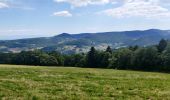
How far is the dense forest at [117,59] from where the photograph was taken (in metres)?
125

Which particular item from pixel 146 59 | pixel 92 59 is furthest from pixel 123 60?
pixel 92 59

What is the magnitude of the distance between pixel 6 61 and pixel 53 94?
547 feet

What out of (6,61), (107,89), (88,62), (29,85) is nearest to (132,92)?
(107,89)

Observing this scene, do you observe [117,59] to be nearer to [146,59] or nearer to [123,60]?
[123,60]

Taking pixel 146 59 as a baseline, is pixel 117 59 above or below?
below

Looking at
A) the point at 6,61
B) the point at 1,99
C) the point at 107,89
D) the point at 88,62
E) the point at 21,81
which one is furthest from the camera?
the point at 6,61

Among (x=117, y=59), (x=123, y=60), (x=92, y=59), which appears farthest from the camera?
(x=92, y=59)

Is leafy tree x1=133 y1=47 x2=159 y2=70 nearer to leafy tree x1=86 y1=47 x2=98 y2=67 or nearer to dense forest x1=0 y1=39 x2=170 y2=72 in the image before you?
dense forest x1=0 y1=39 x2=170 y2=72

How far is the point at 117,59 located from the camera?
141000mm

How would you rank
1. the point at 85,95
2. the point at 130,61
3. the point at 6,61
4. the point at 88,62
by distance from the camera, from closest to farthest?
the point at 85,95 < the point at 130,61 < the point at 88,62 < the point at 6,61

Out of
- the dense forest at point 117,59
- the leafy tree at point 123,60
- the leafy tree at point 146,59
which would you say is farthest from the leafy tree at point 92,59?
the leafy tree at point 146,59

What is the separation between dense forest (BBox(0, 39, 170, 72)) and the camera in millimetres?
124625

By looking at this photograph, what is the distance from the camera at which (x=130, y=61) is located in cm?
13375

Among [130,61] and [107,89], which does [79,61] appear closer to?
[130,61]
